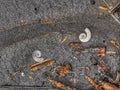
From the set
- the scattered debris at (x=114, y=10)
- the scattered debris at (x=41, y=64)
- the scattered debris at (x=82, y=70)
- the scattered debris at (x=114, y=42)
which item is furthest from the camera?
the scattered debris at (x=41, y=64)

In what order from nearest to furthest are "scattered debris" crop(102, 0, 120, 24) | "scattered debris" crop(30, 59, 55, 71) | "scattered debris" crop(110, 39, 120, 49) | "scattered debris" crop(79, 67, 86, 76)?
"scattered debris" crop(102, 0, 120, 24) < "scattered debris" crop(110, 39, 120, 49) < "scattered debris" crop(79, 67, 86, 76) < "scattered debris" crop(30, 59, 55, 71)

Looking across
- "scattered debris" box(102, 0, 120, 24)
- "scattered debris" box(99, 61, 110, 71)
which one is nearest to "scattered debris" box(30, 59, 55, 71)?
"scattered debris" box(99, 61, 110, 71)

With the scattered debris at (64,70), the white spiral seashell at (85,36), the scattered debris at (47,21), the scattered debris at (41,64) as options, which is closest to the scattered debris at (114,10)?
the white spiral seashell at (85,36)

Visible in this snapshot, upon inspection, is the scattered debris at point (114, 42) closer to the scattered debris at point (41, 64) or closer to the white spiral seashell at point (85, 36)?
the white spiral seashell at point (85, 36)

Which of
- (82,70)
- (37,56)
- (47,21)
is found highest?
(47,21)

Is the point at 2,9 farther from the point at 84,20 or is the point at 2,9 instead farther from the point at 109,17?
the point at 109,17

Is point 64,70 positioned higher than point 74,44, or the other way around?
point 74,44

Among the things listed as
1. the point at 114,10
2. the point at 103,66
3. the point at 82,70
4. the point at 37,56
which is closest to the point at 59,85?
the point at 82,70

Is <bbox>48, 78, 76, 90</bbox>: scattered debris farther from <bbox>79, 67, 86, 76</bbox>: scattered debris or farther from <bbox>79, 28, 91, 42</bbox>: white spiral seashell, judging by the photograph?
<bbox>79, 28, 91, 42</bbox>: white spiral seashell

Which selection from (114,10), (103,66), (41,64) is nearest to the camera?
(114,10)

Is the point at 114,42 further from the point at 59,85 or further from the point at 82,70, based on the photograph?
the point at 59,85

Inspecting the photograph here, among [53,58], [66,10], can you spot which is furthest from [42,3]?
[53,58]
